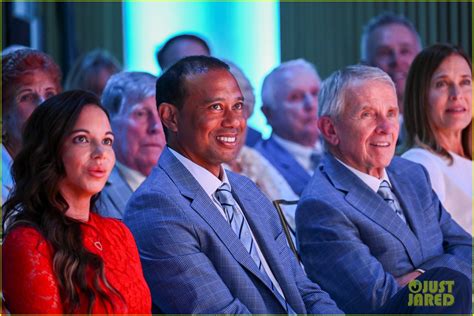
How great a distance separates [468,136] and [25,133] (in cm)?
218

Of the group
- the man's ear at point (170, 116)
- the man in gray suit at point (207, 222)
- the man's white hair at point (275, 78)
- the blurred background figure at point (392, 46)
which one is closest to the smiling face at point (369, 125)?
the man in gray suit at point (207, 222)

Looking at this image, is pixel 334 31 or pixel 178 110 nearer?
pixel 178 110

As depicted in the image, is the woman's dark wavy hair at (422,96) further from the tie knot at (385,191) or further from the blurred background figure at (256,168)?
the blurred background figure at (256,168)

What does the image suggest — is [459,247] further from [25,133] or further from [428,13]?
[428,13]

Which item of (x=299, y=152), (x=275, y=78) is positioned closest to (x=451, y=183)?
(x=299, y=152)

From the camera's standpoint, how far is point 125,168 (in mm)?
4098

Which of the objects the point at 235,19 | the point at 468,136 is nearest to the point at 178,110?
the point at 468,136

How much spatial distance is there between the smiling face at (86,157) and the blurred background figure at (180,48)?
2.17 metres

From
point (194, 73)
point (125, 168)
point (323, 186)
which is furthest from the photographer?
point (125, 168)

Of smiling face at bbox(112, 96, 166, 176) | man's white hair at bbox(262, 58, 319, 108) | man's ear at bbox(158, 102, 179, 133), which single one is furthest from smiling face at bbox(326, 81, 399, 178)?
man's white hair at bbox(262, 58, 319, 108)

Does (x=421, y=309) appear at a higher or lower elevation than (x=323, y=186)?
lower

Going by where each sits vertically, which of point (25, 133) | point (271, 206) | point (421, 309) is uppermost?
point (25, 133)

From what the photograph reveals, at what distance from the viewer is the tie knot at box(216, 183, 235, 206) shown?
3.12 metres

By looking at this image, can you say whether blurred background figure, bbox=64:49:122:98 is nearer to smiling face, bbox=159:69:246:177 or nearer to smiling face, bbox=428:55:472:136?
smiling face, bbox=428:55:472:136
